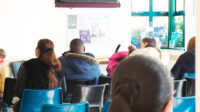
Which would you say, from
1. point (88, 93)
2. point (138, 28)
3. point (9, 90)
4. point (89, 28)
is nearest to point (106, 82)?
point (88, 93)

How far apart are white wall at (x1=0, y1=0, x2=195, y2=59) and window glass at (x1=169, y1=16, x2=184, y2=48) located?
65 cm

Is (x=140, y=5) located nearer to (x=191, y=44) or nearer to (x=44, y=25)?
(x=44, y=25)

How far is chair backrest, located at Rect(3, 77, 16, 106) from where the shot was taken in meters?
4.00

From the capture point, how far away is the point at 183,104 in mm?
2570

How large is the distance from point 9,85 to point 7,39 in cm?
252

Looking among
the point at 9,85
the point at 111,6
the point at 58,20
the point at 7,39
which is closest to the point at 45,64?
the point at 9,85

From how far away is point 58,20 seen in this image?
23.7ft

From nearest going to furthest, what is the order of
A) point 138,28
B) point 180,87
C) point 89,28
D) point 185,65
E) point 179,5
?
1. point 180,87
2. point 185,65
3. point 89,28
4. point 179,5
5. point 138,28

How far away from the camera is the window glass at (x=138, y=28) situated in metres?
8.45

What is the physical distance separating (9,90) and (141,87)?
353cm

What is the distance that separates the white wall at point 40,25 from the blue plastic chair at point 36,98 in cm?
318

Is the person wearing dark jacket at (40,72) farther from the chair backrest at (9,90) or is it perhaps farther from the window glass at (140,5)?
the window glass at (140,5)

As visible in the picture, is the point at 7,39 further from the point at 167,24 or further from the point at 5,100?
the point at 167,24

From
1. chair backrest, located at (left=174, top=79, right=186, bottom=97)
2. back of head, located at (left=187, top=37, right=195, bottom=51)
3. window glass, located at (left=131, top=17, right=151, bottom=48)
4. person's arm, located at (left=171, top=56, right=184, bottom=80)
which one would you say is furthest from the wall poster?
chair backrest, located at (left=174, top=79, right=186, bottom=97)
